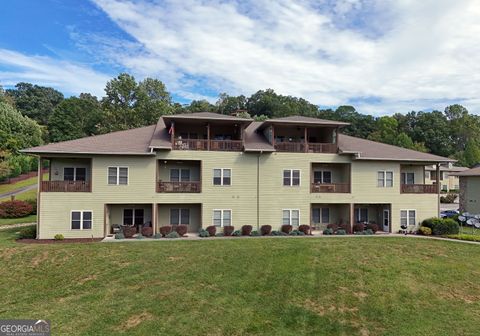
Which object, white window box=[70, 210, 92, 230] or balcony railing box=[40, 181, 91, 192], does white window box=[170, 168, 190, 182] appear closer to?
balcony railing box=[40, 181, 91, 192]

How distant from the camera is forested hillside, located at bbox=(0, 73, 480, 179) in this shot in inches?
2290

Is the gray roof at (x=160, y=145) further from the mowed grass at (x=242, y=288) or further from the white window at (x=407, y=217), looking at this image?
the mowed grass at (x=242, y=288)

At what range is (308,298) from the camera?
1380 cm

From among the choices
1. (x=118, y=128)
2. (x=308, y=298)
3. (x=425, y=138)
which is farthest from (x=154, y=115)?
(x=425, y=138)

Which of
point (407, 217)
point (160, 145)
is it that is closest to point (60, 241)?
point (160, 145)

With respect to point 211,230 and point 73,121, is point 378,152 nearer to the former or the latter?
point 211,230

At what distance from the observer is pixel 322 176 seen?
28.5 m

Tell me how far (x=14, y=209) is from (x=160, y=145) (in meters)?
17.4

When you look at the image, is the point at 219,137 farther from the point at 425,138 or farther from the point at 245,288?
the point at 425,138

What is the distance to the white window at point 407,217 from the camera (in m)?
27.4

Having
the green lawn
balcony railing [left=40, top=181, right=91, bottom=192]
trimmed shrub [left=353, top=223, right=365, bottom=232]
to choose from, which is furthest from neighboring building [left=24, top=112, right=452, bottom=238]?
the green lawn

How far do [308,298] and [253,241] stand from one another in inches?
321

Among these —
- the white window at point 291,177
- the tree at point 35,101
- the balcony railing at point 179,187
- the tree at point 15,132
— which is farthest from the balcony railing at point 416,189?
the tree at point 35,101

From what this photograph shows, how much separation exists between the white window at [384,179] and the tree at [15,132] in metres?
51.5
